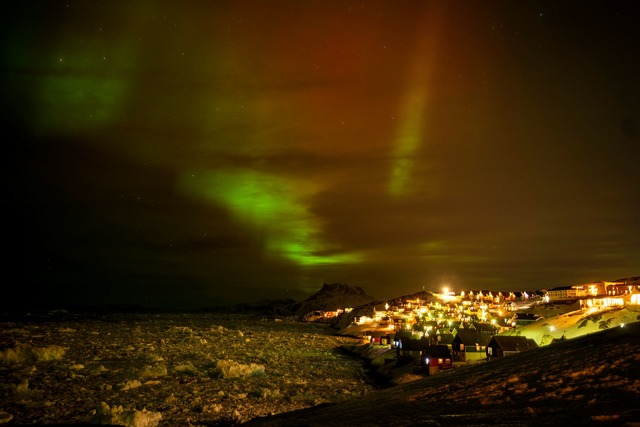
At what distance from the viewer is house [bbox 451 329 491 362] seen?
171 feet

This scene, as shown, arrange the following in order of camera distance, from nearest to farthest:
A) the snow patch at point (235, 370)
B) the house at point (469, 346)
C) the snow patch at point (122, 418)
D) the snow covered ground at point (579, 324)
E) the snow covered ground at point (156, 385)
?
the snow patch at point (122, 418) → the snow covered ground at point (156, 385) → the snow patch at point (235, 370) → the snow covered ground at point (579, 324) → the house at point (469, 346)

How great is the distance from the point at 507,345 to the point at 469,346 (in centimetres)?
728

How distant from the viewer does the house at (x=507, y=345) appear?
45.7 meters

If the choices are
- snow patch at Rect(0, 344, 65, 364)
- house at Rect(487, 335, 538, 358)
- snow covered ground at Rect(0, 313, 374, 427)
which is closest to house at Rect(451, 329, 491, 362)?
house at Rect(487, 335, 538, 358)

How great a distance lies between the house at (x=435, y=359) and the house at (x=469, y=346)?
7.70 metres

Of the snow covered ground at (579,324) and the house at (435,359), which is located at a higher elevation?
the snow covered ground at (579,324)

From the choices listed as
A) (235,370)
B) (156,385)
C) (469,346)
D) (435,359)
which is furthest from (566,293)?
(156,385)

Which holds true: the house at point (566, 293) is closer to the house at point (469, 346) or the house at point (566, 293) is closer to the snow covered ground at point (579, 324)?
the snow covered ground at point (579, 324)

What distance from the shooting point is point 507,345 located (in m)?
46.2

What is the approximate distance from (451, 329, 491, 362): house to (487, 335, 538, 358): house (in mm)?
4263

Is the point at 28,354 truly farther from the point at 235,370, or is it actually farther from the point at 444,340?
the point at 444,340

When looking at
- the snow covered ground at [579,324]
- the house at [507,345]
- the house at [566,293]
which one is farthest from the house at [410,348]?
the house at [566,293]

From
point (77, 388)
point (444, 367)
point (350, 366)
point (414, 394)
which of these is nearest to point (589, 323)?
point (444, 367)

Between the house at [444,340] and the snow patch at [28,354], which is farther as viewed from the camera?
the house at [444,340]
